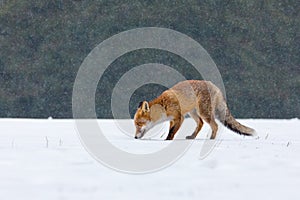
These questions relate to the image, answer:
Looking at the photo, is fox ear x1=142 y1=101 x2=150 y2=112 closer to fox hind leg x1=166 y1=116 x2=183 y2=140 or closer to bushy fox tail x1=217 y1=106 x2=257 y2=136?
fox hind leg x1=166 y1=116 x2=183 y2=140

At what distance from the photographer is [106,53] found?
26.0 meters

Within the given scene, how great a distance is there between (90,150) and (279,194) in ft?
8.82

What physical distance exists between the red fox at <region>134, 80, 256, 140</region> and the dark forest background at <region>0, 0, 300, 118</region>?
15.0 metres

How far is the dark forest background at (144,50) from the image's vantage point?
25.2 metres

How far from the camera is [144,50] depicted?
25.5 metres

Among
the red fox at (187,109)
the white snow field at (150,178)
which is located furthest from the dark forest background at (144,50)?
the white snow field at (150,178)

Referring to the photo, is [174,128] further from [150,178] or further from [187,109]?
[150,178]

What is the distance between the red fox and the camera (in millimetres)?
9117

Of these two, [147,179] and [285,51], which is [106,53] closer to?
[285,51]

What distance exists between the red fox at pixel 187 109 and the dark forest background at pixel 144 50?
49.2 feet

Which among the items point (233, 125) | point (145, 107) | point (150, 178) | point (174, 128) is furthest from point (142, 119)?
point (150, 178)

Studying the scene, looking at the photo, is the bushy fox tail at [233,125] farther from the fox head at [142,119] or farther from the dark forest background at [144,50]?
Answer: the dark forest background at [144,50]

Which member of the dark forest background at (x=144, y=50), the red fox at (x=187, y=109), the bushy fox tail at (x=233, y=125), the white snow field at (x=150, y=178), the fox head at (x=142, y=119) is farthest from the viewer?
the dark forest background at (x=144, y=50)

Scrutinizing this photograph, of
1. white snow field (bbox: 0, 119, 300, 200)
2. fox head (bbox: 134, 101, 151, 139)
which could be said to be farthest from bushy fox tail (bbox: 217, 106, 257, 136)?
white snow field (bbox: 0, 119, 300, 200)
